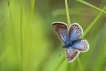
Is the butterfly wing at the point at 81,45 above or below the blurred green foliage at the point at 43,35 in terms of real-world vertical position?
above

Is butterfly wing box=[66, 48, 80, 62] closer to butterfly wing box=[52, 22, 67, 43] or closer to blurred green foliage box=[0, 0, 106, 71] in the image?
butterfly wing box=[52, 22, 67, 43]

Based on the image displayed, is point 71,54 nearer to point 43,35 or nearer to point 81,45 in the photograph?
point 81,45

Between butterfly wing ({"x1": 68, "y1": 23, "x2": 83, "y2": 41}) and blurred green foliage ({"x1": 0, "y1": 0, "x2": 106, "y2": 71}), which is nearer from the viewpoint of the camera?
butterfly wing ({"x1": 68, "y1": 23, "x2": 83, "y2": 41})

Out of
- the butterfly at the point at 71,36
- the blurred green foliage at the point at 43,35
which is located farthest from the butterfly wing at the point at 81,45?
the blurred green foliage at the point at 43,35

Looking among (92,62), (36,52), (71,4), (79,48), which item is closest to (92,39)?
(92,62)

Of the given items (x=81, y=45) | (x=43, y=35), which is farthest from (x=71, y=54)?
(x=43, y=35)

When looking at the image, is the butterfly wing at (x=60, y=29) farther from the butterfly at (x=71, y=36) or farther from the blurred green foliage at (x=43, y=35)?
the blurred green foliage at (x=43, y=35)

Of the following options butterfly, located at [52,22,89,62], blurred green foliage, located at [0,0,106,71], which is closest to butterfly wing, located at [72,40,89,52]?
butterfly, located at [52,22,89,62]
